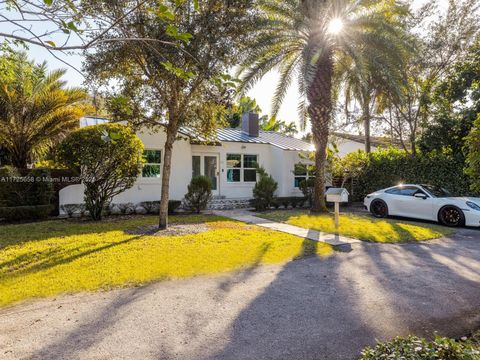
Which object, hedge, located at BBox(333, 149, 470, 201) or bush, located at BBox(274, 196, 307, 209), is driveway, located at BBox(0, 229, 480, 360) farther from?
hedge, located at BBox(333, 149, 470, 201)

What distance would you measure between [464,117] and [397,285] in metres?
12.4

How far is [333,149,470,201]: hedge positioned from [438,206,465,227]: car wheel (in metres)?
3.27

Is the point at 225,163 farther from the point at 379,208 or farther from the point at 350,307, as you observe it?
the point at 350,307

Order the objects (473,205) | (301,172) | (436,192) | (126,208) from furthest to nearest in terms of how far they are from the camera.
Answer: (301,172), (126,208), (436,192), (473,205)

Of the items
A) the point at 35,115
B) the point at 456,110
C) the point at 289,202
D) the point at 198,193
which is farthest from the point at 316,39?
the point at 35,115

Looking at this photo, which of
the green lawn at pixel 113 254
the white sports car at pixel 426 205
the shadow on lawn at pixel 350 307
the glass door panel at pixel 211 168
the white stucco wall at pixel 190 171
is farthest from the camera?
the glass door panel at pixel 211 168

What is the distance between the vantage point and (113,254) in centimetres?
681

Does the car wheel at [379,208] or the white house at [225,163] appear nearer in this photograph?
the car wheel at [379,208]

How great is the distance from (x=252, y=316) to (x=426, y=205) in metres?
10.1

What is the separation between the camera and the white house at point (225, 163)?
15352mm

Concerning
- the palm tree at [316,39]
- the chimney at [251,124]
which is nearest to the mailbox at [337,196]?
the palm tree at [316,39]

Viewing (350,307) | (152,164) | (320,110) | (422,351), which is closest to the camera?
(422,351)

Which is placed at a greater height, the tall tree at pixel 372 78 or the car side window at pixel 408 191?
the tall tree at pixel 372 78

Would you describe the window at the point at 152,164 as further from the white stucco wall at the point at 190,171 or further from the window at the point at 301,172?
the window at the point at 301,172
